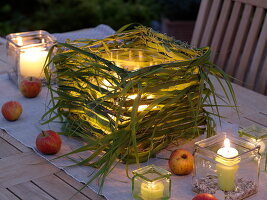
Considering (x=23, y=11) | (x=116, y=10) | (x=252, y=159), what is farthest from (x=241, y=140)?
(x=23, y=11)

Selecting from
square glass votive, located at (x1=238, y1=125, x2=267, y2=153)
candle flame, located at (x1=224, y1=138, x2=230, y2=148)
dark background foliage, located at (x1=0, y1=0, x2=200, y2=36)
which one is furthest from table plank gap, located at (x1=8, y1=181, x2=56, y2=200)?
dark background foliage, located at (x1=0, y1=0, x2=200, y2=36)

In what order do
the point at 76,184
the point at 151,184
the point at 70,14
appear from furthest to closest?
the point at 70,14 < the point at 76,184 < the point at 151,184

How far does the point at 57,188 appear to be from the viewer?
1.25 m

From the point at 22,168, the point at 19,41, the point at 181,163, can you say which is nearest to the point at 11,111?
the point at 22,168

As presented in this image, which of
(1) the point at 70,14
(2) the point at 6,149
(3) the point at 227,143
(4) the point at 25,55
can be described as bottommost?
(1) the point at 70,14

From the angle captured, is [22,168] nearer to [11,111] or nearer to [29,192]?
[29,192]

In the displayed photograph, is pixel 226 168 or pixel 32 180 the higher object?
pixel 226 168

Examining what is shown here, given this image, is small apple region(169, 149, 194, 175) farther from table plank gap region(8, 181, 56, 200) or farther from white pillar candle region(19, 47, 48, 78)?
white pillar candle region(19, 47, 48, 78)

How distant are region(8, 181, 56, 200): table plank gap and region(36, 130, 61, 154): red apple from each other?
156mm

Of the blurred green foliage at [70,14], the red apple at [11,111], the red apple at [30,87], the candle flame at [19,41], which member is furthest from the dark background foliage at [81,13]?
the red apple at [11,111]

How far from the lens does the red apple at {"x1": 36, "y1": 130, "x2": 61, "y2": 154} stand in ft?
4.65

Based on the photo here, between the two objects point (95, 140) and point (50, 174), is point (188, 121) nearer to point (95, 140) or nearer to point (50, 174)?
point (95, 140)

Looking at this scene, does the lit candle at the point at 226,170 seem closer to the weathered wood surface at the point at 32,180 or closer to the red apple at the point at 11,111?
the weathered wood surface at the point at 32,180

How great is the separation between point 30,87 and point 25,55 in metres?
0.17
